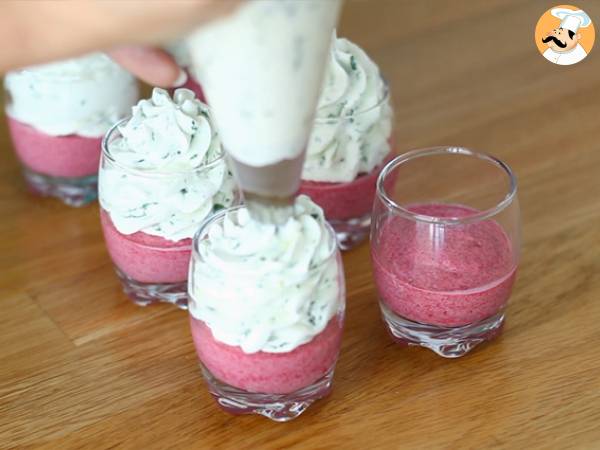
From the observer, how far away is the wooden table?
0.90 m

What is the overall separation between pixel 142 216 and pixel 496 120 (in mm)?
508

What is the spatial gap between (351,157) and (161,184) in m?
0.22

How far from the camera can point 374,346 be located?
3.25 feet

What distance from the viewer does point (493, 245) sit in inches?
38.2

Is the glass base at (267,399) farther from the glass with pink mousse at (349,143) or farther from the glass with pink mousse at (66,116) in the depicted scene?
the glass with pink mousse at (66,116)

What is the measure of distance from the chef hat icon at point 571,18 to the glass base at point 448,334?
0.46m

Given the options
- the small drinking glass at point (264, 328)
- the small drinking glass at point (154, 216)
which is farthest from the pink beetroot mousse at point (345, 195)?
the small drinking glass at point (264, 328)

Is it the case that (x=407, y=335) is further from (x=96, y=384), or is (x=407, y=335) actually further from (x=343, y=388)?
(x=96, y=384)

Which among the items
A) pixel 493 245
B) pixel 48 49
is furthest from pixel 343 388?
pixel 48 49

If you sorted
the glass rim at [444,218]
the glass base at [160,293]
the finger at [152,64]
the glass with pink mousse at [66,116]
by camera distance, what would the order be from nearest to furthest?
the finger at [152,64], the glass rim at [444,218], the glass base at [160,293], the glass with pink mousse at [66,116]

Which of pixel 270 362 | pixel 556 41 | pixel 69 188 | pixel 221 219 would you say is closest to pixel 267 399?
pixel 270 362

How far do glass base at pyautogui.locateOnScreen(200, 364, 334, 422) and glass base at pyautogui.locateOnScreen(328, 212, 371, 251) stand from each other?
239mm

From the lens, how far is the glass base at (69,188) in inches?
47.6

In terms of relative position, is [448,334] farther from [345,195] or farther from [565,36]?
[565,36]
